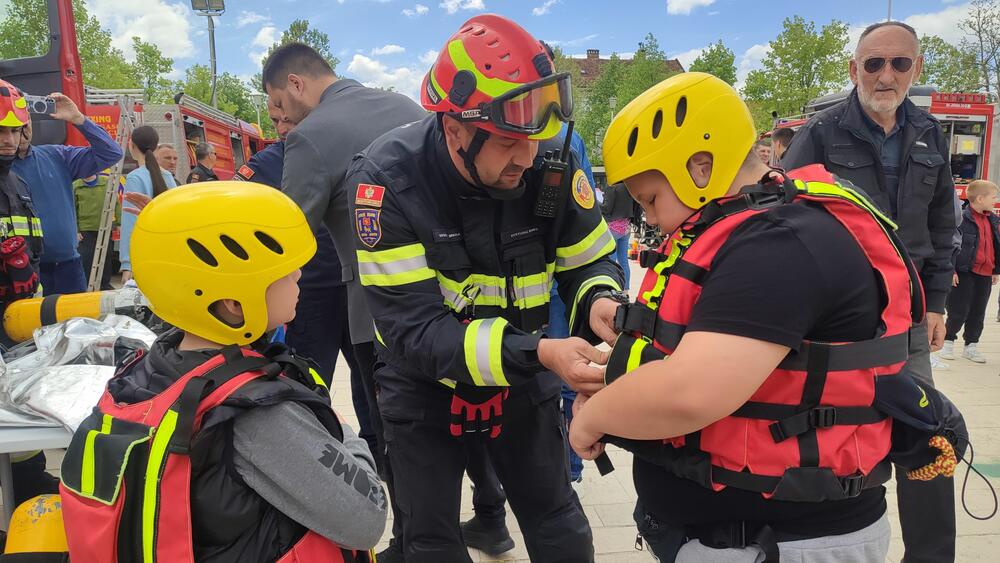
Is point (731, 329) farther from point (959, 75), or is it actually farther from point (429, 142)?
point (959, 75)

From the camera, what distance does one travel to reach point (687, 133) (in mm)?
1398

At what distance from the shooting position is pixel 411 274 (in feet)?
6.20

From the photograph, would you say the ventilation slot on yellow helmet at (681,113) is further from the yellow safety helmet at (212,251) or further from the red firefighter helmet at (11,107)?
the red firefighter helmet at (11,107)

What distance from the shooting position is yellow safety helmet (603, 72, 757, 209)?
1399 mm

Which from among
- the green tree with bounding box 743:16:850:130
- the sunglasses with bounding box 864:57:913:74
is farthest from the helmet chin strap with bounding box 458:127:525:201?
the green tree with bounding box 743:16:850:130

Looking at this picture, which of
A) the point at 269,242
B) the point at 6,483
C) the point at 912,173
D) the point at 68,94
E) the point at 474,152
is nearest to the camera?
the point at 269,242

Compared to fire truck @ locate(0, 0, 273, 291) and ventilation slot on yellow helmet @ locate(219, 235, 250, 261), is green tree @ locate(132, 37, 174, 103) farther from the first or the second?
ventilation slot on yellow helmet @ locate(219, 235, 250, 261)

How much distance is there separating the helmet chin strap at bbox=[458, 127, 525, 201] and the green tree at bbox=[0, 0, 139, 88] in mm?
5175

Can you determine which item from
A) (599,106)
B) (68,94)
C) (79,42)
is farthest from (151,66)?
(68,94)

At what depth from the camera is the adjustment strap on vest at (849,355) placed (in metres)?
1.28

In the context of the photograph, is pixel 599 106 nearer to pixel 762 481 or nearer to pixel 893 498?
pixel 893 498

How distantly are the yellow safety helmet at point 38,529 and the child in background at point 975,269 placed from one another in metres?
7.22

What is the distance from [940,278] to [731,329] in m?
2.39

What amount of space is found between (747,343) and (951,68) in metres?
34.5
